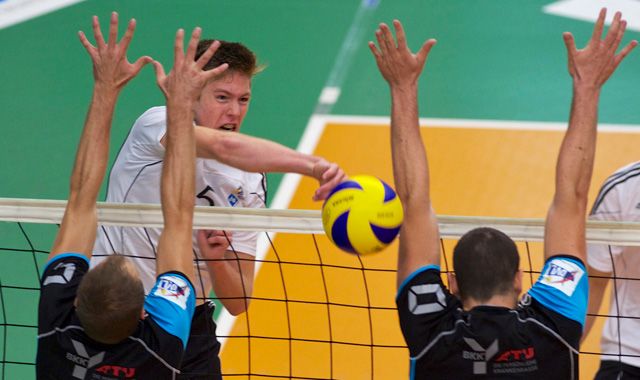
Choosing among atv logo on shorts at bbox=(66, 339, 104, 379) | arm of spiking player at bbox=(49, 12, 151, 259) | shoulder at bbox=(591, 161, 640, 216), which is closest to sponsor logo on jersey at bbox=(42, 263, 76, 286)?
arm of spiking player at bbox=(49, 12, 151, 259)

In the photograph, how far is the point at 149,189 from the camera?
16.2ft

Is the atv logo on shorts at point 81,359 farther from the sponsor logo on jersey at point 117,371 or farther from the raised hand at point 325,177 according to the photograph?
the raised hand at point 325,177

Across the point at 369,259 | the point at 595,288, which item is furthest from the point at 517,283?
the point at 369,259

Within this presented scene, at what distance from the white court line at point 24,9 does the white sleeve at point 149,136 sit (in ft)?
28.1

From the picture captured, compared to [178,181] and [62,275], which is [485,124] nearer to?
[178,181]

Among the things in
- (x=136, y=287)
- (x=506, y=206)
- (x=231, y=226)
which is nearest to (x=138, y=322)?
(x=136, y=287)

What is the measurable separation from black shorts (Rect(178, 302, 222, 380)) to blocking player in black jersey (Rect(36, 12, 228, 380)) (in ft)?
3.20

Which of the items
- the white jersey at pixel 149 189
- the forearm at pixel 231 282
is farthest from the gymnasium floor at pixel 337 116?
the white jersey at pixel 149 189

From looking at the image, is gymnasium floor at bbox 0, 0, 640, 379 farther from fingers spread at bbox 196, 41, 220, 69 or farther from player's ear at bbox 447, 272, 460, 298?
fingers spread at bbox 196, 41, 220, 69

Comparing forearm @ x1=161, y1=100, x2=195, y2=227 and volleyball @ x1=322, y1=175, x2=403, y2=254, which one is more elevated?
forearm @ x1=161, y1=100, x2=195, y2=227

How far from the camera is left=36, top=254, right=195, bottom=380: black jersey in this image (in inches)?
140

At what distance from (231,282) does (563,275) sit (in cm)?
202

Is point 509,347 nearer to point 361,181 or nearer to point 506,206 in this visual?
point 361,181

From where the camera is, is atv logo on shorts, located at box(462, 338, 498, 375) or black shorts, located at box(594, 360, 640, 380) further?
black shorts, located at box(594, 360, 640, 380)
